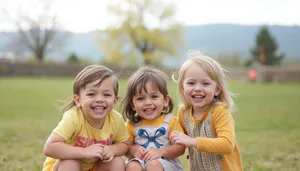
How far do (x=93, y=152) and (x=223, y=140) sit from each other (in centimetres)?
104

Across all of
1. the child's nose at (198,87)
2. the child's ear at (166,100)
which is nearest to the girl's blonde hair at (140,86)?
the child's ear at (166,100)

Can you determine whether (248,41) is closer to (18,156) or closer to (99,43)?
(99,43)

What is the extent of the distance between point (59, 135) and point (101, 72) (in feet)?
2.01

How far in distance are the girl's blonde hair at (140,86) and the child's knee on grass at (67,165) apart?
0.71 meters

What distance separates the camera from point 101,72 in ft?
11.4

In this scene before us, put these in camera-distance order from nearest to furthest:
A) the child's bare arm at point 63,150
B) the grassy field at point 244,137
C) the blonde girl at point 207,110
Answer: the child's bare arm at point 63,150 → the blonde girl at point 207,110 → the grassy field at point 244,137

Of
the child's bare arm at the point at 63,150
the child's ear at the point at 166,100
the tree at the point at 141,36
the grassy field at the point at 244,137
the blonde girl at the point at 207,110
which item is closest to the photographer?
the child's bare arm at the point at 63,150

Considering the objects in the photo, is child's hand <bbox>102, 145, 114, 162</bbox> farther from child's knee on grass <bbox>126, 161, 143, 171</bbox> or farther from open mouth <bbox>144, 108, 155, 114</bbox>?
open mouth <bbox>144, 108, 155, 114</bbox>

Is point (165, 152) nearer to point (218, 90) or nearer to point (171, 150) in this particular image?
point (171, 150)

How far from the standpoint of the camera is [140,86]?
3.60 m

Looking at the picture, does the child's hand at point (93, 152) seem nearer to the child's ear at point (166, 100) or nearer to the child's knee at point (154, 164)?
the child's knee at point (154, 164)

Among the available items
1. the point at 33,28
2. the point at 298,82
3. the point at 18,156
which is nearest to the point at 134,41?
the point at 33,28

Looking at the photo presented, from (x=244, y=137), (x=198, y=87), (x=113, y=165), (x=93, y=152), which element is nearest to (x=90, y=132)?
(x=93, y=152)

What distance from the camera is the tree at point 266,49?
56.5m
